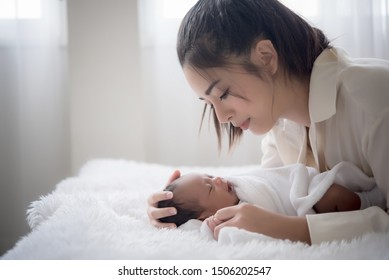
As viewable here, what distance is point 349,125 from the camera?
819mm

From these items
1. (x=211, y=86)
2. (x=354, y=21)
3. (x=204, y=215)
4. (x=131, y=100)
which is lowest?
(x=204, y=215)

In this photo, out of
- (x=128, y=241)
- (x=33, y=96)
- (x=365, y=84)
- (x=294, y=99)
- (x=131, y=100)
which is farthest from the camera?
(x=131, y=100)

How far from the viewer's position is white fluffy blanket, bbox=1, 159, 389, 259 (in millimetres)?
611

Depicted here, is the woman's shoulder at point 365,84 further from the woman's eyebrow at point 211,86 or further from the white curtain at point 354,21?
the white curtain at point 354,21

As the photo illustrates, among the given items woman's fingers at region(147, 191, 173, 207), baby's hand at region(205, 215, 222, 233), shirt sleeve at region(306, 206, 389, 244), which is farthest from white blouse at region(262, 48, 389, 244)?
woman's fingers at region(147, 191, 173, 207)

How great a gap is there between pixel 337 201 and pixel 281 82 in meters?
0.24

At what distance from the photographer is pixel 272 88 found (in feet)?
2.86

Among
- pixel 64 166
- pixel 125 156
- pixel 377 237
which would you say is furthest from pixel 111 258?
pixel 125 156

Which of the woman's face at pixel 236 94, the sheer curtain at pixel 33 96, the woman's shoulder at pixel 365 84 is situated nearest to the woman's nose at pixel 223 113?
the woman's face at pixel 236 94

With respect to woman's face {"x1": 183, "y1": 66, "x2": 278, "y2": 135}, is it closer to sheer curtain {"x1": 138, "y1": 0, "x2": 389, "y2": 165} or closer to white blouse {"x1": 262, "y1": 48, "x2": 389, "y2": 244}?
white blouse {"x1": 262, "y1": 48, "x2": 389, "y2": 244}

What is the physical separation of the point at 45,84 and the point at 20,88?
0.07m

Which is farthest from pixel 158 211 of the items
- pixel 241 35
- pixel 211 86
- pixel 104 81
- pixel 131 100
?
pixel 131 100

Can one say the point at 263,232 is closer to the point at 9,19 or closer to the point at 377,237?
the point at 377,237

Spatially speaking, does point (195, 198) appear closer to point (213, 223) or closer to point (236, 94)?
point (213, 223)
